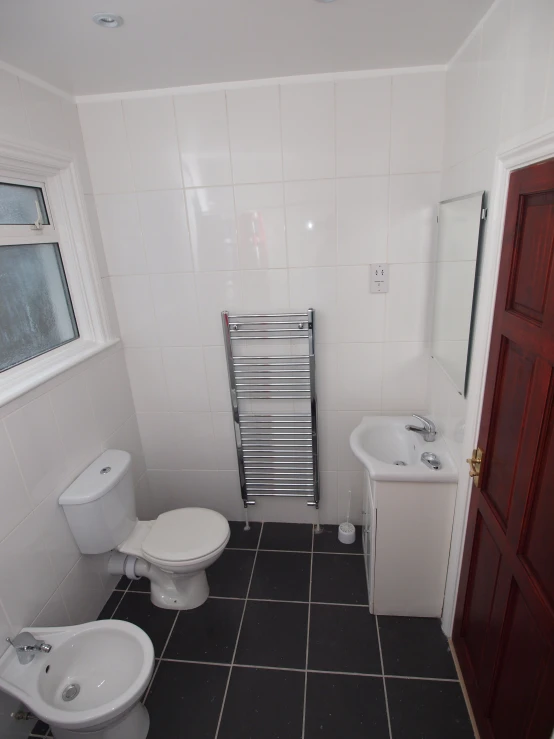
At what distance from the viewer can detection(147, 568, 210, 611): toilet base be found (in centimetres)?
210

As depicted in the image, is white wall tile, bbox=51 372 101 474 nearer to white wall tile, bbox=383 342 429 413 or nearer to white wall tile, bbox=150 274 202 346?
white wall tile, bbox=150 274 202 346

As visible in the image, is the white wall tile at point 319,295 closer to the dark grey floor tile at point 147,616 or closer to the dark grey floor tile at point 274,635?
the dark grey floor tile at point 274,635

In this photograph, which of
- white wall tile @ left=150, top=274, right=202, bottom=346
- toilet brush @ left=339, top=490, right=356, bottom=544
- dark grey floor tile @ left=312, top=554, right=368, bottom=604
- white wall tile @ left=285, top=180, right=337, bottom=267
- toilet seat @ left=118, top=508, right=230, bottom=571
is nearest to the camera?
toilet seat @ left=118, top=508, right=230, bottom=571

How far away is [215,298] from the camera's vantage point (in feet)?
7.30

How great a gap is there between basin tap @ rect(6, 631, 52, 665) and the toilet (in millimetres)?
437

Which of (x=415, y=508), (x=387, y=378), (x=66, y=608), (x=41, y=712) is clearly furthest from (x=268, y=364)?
(x=41, y=712)

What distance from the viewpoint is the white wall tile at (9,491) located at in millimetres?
1496

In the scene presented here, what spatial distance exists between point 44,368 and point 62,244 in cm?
67

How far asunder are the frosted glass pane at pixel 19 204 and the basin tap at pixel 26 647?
63.1 inches

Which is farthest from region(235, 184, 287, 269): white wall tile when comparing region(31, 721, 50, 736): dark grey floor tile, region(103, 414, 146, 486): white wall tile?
region(31, 721, 50, 736): dark grey floor tile

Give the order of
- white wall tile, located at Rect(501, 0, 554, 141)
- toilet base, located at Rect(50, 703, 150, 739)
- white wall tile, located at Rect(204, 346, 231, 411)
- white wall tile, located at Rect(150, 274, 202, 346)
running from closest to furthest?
1. white wall tile, located at Rect(501, 0, 554, 141)
2. toilet base, located at Rect(50, 703, 150, 739)
3. white wall tile, located at Rect(150, 274, 202, 346)
4. white wall tile, located at Rect(204, 346, 231, 411)

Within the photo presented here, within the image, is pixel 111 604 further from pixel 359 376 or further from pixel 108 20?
pixel 108 20

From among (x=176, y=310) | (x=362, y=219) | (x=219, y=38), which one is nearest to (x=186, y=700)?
(x=176, y=310)

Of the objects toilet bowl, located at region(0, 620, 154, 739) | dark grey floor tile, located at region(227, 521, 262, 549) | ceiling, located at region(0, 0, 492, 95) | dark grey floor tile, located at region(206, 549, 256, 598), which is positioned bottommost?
dark grey floor tile, located at region(206, 549, 256, 598)
